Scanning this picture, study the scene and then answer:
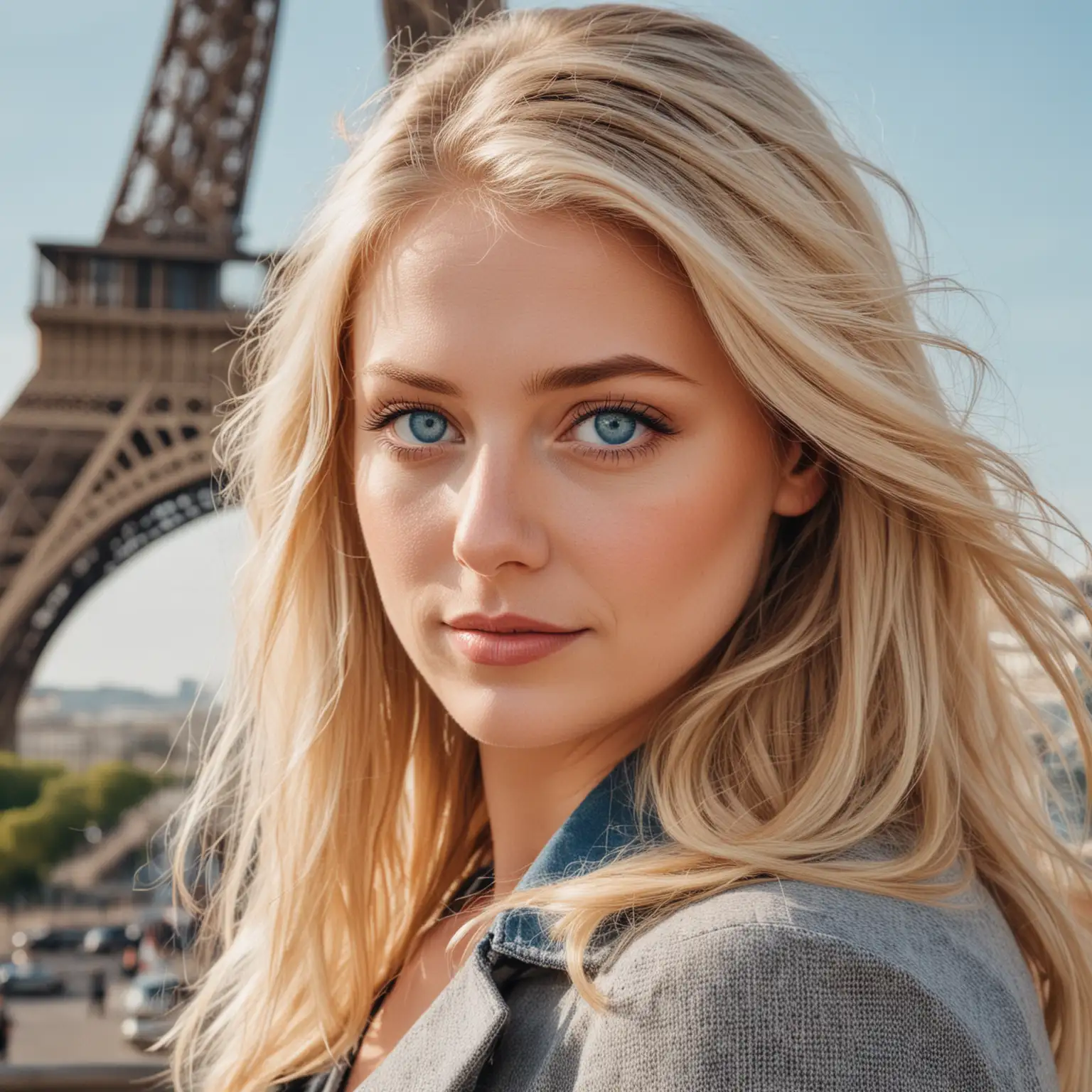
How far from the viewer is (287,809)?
2.30 meters

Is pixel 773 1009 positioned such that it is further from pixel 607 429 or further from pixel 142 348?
pixel 142 348

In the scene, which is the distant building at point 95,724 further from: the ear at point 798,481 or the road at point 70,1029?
the ear at point 798,481

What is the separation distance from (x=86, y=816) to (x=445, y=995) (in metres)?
46.8

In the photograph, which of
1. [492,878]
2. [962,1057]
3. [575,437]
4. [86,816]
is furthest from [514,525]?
[86,816]

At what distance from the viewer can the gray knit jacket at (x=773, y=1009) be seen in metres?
1.21

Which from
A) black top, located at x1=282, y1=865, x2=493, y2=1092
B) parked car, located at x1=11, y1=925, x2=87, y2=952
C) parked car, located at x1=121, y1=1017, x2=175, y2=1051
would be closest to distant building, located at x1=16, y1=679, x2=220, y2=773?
parked car, located at x1=11, y1=925, x2=87, y2=952

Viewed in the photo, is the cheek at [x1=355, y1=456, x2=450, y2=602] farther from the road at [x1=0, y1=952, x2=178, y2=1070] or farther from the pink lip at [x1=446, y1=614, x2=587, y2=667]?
the road at [x1=0, y1=952, x2=178, y2=1070]

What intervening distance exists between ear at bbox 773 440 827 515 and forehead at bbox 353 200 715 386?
8.8 inches

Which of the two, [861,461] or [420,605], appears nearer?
[861,461]

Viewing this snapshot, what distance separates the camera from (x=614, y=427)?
64.3 inches

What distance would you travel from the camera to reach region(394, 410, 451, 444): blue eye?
174cm

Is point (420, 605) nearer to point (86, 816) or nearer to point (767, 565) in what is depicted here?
point (767, 565)

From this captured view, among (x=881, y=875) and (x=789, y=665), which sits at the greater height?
(x=789, y=665)

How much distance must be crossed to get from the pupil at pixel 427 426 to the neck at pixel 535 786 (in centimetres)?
47
